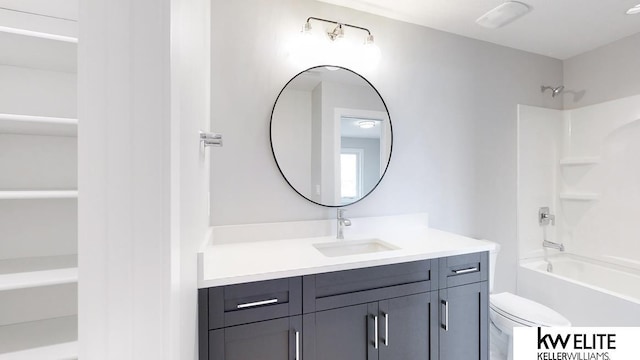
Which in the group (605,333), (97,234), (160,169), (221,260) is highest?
(160,169)

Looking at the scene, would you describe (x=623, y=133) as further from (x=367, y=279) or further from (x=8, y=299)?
(x=8, y=299)

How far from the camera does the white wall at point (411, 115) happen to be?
5.21ft

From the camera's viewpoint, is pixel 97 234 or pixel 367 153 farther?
pixel 367 153

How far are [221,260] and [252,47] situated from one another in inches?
47.4

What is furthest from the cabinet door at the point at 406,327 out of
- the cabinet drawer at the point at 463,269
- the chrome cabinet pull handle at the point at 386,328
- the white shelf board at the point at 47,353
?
the white shelf board at the point at 47,353

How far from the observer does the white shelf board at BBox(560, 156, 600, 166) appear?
242 cm

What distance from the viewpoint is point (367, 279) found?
51.1 inches

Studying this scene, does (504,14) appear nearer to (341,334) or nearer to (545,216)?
(545,216)

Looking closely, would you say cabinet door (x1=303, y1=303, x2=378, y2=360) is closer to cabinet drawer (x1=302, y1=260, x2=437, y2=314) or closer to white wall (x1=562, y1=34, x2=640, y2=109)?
cabinet drawer (x1=302, y1=260, x2=437, y2=314)

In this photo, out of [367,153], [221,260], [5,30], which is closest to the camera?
[5,30]

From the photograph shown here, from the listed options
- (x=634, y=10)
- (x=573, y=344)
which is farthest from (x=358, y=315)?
(x=634, y=10)

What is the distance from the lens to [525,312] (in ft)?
5.71

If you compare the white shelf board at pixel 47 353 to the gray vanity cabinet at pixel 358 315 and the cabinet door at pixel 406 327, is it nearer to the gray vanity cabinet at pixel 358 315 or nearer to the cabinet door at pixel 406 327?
the gray vanity cabinet at pixel 358 315

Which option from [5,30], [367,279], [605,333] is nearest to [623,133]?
[605,333]
